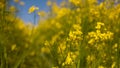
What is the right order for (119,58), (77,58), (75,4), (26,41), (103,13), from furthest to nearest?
(26,41), (103,13), (75,4), (119,58), (77,58)

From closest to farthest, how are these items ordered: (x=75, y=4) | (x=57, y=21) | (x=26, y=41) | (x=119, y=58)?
(x=119, y=58) < (x=75, y=4) < (x=26, y=41) < (x=57, y=21)

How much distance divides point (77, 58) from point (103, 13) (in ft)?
6.01

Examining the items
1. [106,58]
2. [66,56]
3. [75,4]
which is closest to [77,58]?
[66,56]

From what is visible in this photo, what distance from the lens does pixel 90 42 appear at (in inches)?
123

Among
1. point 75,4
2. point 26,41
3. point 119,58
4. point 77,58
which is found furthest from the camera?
point 26,41

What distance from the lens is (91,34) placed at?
3213 millimetres

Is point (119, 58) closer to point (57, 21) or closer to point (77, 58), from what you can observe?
point (77, 58)

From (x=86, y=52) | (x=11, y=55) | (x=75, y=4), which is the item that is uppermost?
(x=75, y=4)

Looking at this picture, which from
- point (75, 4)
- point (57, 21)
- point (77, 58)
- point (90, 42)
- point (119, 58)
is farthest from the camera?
point (57, 21)

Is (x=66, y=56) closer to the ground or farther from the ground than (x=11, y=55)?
farther from the ground

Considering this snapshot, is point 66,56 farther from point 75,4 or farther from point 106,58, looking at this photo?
point 75,4

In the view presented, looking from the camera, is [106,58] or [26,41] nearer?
Answer: [106,58]

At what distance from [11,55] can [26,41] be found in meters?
0.37

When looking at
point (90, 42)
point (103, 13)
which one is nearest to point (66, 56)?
point (90, 42)
